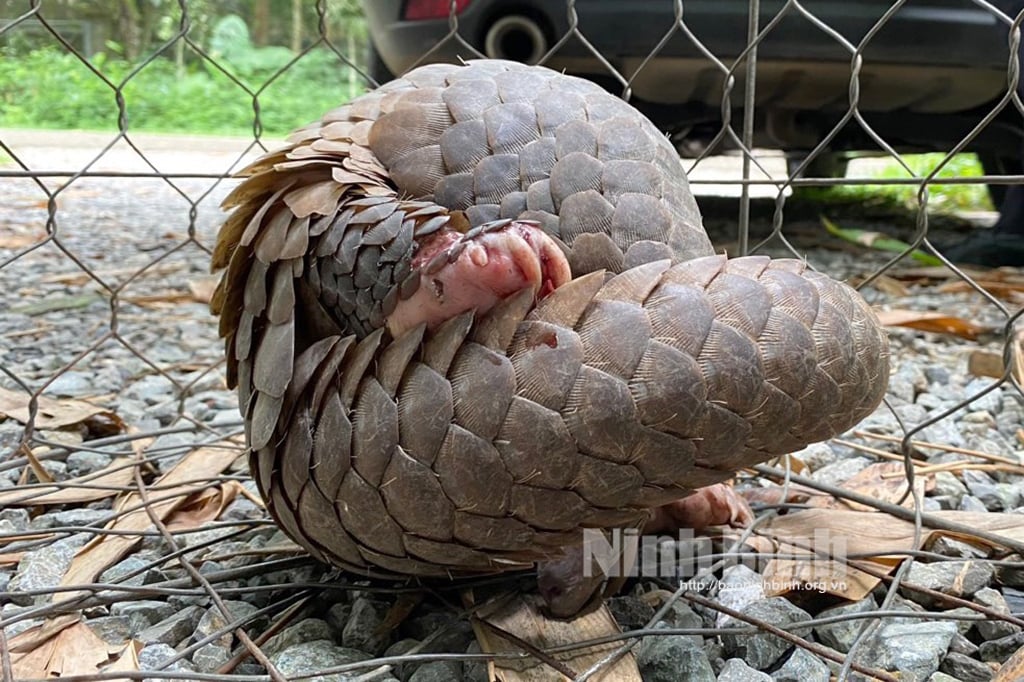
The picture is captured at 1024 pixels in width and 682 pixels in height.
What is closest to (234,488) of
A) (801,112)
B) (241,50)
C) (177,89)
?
(801,112)

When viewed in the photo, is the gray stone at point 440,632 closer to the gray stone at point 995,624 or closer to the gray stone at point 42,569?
the gray stone at point 42,569

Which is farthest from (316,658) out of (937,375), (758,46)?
(758,46)

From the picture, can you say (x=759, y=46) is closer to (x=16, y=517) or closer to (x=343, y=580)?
(x=343, y=580)

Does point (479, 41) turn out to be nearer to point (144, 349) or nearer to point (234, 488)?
point (144, 349)

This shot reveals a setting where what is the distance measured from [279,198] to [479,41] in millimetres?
1591

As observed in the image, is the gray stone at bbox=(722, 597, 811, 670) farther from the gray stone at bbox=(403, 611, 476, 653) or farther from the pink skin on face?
the pink skin on face

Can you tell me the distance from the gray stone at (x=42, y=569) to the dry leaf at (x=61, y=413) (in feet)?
1.32

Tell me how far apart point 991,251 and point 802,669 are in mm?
2444

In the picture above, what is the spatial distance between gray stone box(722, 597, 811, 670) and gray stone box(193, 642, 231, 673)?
1.56ft

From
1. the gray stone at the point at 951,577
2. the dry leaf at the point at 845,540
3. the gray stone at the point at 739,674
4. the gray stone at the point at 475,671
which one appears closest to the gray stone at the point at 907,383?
the dry leaf at the point at 845,540

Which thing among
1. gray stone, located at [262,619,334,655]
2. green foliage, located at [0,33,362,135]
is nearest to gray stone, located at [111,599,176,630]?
gray stone, located at [262,619,334,655]

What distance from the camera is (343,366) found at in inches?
32.4

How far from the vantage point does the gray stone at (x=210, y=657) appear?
2.73 ft

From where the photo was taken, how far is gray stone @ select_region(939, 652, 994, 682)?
825mm
